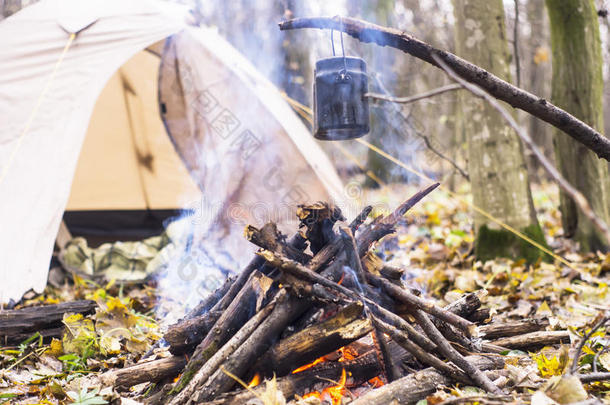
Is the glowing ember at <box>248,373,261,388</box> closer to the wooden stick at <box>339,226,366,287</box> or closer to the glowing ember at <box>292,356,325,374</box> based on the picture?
the glowing ember at <box>292,356,325,374</box>

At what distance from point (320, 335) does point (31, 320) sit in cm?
193

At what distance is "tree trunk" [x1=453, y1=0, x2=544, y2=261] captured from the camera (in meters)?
4.21

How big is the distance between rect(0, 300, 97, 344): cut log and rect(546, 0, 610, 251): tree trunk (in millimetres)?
4180

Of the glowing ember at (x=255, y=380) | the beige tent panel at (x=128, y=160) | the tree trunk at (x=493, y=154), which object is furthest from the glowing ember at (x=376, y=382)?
the beige tent panel at (x=128, y=160)

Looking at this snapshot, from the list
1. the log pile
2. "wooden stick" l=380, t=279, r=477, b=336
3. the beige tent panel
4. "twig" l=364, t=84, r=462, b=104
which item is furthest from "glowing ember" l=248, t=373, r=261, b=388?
the beige tent panel

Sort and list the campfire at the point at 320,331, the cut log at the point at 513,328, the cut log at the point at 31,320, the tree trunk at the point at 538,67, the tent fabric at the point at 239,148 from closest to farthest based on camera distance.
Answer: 1. the campfire at the point at 320,331
2. the cut log at the point at 513,328
3. the cut log at the point at 31,320
4. the tent fabric at the point at 239,148
5. the tree trunk at the point at 538,67

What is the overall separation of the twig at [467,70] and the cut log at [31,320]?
211 cm

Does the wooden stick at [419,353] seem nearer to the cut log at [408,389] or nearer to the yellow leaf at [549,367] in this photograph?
the cut log at [408,389]

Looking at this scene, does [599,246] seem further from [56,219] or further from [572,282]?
[56,219]

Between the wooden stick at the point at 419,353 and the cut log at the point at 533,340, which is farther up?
the wooden stick at the point at 419,353

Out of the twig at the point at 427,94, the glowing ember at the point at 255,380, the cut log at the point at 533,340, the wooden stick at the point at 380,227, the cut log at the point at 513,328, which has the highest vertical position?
the twig at the point at 427,94

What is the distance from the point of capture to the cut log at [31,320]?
2.78 metres

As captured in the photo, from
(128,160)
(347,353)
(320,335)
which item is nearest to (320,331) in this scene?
(320,335)

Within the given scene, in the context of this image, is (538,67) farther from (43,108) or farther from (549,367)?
(549,367)
